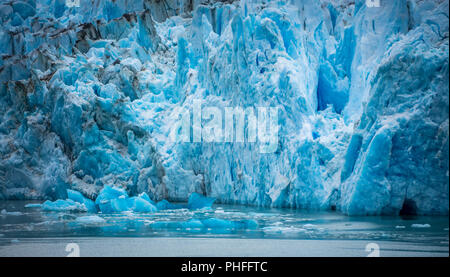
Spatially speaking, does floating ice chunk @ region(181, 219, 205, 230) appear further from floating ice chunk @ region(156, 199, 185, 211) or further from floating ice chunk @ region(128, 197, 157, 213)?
floating ice chunk @ region(156, 199, 185, 211)

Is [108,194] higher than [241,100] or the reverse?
the reverse

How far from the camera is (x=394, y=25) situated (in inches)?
385

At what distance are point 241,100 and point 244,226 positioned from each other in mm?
4432

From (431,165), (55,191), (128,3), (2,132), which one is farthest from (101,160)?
(431,165)

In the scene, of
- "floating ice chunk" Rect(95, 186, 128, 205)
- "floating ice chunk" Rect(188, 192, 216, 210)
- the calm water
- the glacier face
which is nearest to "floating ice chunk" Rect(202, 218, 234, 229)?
the calm water

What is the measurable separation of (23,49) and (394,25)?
11.1m

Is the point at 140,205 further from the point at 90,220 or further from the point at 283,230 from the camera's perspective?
the point at 283,230

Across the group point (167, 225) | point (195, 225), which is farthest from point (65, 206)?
point (195, 225)

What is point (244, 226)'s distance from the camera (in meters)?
7.72

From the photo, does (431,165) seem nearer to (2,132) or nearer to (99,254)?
(99,254)

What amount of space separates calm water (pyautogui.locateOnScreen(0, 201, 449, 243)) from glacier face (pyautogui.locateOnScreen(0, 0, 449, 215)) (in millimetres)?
880

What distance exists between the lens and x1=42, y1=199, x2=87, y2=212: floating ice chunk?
1041cm

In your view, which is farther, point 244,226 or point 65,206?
point 65,206

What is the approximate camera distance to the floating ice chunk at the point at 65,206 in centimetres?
1041
